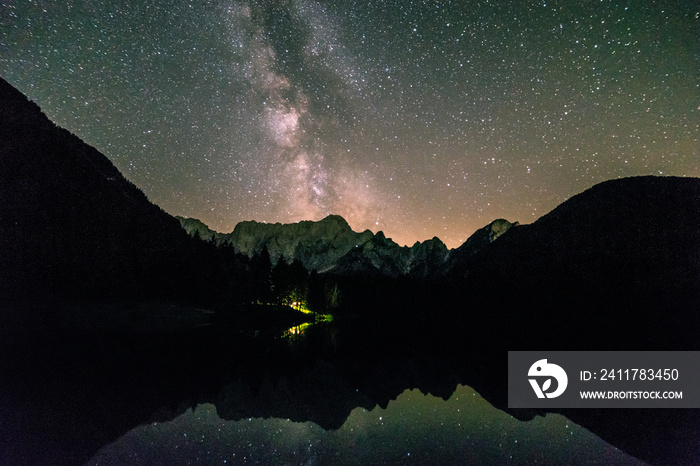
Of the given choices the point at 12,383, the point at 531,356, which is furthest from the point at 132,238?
the point at 531,356

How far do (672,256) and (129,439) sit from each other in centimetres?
17901

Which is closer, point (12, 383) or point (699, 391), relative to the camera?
point (12, 383)

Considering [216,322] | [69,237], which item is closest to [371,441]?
[216,322]

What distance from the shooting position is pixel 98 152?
5640 inches

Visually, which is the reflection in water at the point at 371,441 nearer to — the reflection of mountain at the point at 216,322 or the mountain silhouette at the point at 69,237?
the reflection of mountain at the point at 216,322

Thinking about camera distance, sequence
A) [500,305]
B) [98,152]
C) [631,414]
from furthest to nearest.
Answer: [98,152], [500,305], [631,414]

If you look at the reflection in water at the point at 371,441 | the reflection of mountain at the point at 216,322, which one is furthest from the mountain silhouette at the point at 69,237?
the reflection in water at the point at 371,441

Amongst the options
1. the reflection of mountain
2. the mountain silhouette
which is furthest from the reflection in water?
the mountain silhouette

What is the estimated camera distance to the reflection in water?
31.0 ft

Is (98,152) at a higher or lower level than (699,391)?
higher

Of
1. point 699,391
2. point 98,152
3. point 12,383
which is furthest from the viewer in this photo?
point 98,152

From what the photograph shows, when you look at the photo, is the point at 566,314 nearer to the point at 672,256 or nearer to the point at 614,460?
the point at 614,460

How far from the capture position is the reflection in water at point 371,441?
31.0 feet

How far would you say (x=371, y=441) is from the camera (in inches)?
426
